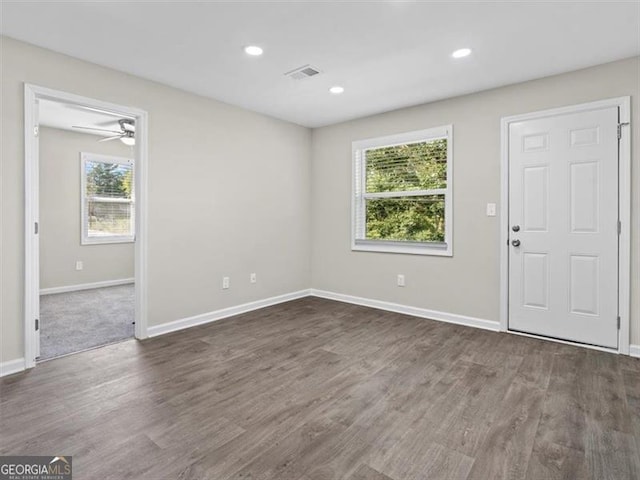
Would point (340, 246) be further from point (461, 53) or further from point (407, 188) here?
point (461, 53)

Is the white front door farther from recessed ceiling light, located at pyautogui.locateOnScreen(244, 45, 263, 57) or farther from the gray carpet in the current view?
the gray carpet

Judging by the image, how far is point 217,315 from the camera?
159 inches

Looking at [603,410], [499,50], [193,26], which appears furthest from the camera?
[499,50]

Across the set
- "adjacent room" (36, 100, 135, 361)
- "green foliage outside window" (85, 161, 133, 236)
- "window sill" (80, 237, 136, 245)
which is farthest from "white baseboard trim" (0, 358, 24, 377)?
"green foliage outside window" (85, 161, 133, 236)

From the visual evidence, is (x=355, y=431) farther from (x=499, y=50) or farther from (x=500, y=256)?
(x=499, y=50)

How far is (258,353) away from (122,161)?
5.06m

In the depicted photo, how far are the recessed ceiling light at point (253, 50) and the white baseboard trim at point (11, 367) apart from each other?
2.95m

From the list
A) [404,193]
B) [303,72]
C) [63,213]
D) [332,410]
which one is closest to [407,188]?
[404,193]

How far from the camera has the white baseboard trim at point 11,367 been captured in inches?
101

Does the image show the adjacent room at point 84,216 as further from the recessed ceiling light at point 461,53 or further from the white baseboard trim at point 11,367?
the recessed ceiling light at point 461,53

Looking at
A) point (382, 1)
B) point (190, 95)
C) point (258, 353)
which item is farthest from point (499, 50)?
point (258, 353)

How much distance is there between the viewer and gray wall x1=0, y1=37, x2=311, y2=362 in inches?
103

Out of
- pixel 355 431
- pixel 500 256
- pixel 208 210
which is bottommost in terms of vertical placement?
pixel 355 431

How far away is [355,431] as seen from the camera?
75.3 inches
